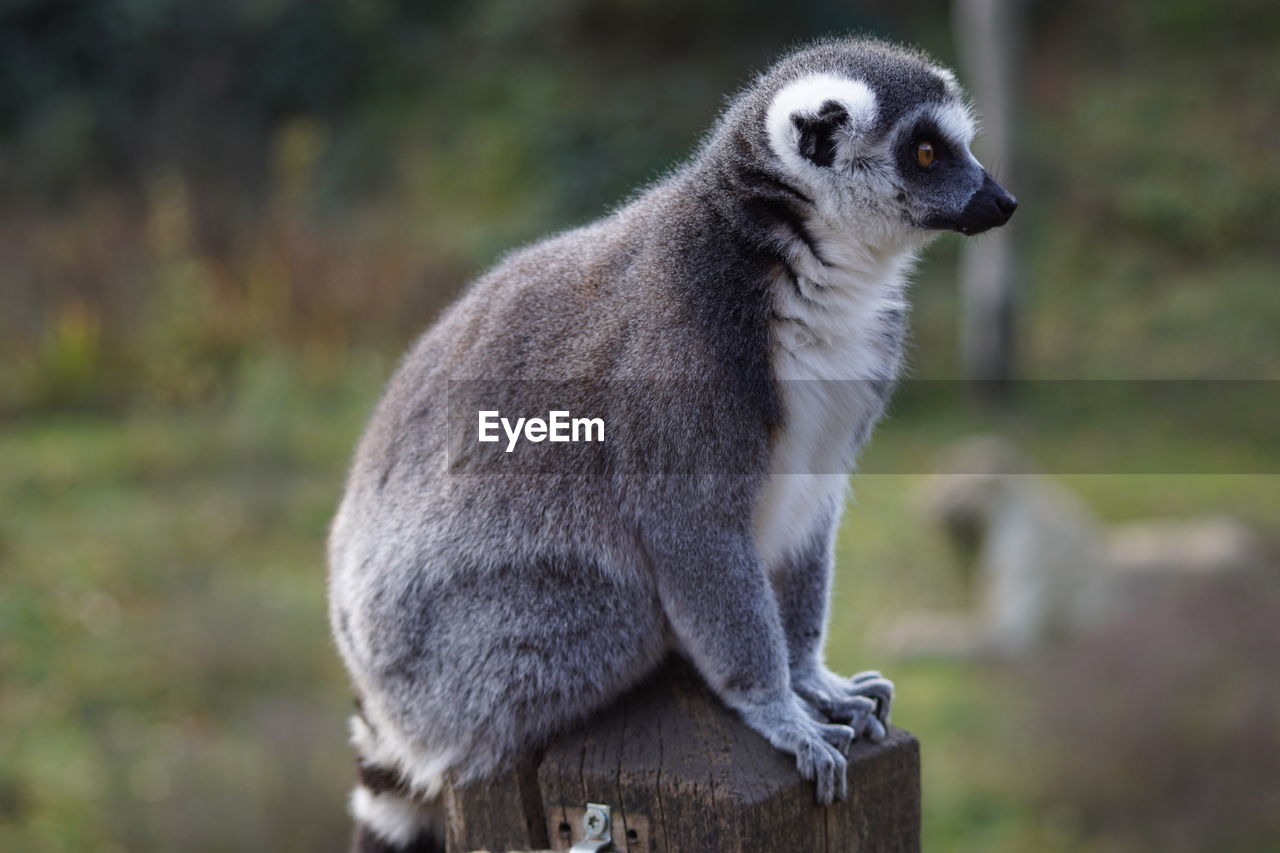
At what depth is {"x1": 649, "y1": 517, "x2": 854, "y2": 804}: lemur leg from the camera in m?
2.44

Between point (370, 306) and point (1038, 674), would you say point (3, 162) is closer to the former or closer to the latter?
point (370, 306)

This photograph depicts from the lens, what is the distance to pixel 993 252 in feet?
40.7

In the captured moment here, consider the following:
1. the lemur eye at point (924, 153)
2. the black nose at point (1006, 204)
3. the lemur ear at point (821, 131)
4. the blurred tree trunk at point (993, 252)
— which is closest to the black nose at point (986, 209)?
the black nose at point (1006, 204)

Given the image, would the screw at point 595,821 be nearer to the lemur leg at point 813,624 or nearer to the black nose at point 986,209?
the lemur leg at point 813,624

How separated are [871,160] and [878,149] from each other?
0.03 meters

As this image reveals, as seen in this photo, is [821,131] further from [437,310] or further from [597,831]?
[437,310]

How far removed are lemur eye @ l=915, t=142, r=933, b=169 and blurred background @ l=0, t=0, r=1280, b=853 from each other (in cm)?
118

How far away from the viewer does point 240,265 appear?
1086 centimetres

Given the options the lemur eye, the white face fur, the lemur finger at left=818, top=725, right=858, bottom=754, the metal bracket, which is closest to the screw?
the metal bracket

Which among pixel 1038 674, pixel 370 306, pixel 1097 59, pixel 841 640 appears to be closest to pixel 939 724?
pixel 1038 674

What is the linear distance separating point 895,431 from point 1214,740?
5.99 m

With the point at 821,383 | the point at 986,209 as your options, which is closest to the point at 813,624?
the point at 821,383

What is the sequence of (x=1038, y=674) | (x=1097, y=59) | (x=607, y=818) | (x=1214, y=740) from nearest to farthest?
(x=607, y=818)
(x=1214, y=740)
(x=1038, y=674)
(x=1097, y=59)

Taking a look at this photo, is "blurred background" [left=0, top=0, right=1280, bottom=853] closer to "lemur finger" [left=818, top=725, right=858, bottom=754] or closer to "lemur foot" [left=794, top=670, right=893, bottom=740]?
"lemur foot" [left=794, top=670, right=893, bottom=740]
